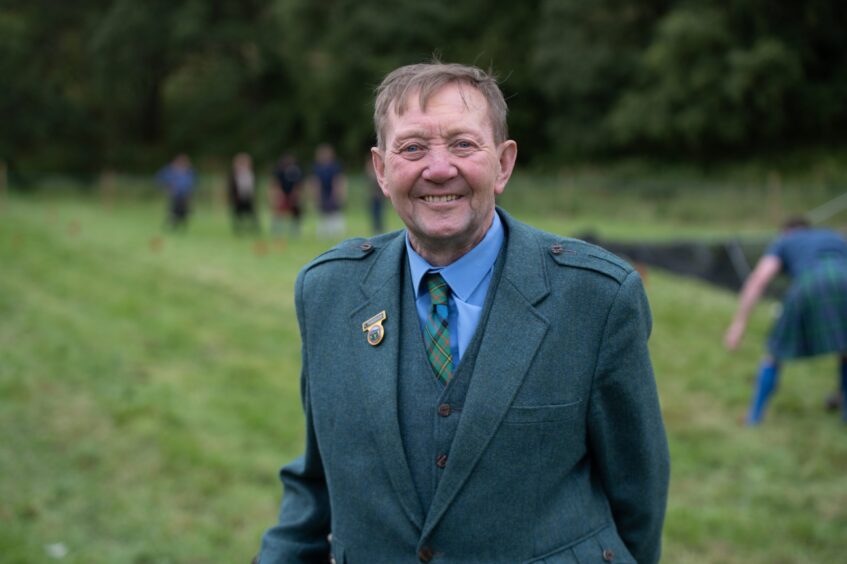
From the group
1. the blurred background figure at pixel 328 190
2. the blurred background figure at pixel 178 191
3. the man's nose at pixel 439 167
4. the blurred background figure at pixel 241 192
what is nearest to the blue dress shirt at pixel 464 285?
the man's nose at pixel 439 167

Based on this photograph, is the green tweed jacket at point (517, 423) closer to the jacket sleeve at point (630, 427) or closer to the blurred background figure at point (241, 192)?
the jacket sleeve at point (630, 427)

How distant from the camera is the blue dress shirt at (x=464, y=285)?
2.11 metres

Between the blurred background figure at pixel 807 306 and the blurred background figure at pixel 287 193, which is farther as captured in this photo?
the blurred background figure at pixel 287 193

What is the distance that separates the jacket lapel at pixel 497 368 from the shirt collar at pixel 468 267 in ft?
0.25

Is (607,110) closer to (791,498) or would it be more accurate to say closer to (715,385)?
(715,385)

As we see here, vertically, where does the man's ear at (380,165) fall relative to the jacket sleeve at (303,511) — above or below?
above

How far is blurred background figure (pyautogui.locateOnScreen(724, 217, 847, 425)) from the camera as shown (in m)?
6.82

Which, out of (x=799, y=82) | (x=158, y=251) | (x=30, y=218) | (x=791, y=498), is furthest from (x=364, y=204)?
(x=791, y=498)

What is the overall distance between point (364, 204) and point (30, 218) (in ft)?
35.7

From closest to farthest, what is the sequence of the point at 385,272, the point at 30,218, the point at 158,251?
the point at 385,272 < the point at 158,251 < the point at 30,218

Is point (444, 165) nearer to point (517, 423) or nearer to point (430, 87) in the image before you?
point (430, 87)

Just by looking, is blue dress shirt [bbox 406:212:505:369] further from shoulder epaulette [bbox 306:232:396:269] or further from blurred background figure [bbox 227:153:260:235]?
blurred background figure [bbox 227:153:260:235]

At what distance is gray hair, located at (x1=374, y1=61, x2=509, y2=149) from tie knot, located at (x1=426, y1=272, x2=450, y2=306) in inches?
13.5

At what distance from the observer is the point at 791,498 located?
563 cm
